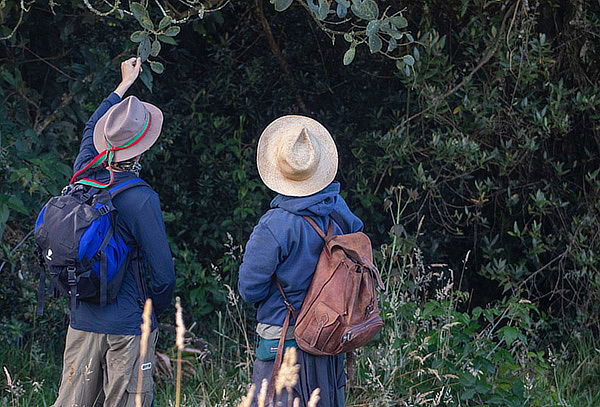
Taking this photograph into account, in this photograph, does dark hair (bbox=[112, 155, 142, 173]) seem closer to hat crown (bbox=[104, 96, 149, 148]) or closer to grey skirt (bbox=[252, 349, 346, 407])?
hat crown (bbox=[104, 96, 149, 148])

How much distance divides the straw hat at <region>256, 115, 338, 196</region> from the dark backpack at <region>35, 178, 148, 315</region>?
0.62 metres

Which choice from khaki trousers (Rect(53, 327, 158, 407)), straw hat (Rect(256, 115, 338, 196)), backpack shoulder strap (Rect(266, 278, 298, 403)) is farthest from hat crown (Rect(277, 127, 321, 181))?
khaki trousers (Rect(53, 327, 158, 407))

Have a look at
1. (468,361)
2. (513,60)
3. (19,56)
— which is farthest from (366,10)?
(19,56)

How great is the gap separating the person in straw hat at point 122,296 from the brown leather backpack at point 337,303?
1.93 ft

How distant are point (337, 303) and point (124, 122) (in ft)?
4.16

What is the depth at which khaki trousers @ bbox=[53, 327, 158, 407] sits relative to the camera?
3.67m

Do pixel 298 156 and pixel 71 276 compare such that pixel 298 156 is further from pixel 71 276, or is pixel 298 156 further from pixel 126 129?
pixel 71 276

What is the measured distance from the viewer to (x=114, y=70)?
5480 mm

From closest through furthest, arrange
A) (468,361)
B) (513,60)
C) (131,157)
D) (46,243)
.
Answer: (46,243) < (131,157) < (468,361) < (513,60)

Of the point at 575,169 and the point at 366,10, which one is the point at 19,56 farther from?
the point at 575,169

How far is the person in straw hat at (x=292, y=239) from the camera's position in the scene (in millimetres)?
3535

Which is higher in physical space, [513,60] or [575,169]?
[513,60]

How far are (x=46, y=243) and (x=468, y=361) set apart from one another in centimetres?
245

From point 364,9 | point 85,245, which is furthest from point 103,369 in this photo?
point 364,9
